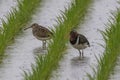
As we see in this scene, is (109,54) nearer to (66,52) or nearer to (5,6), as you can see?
(66,52)

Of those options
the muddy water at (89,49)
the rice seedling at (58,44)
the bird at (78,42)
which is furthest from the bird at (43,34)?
the bird at (78,42)

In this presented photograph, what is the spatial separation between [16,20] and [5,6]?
6.15 ft

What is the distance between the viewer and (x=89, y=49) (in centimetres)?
1023

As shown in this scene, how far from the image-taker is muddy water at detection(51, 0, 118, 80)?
357 inches

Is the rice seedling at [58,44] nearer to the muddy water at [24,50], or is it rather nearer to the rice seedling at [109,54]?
the muddy water at [24,50]

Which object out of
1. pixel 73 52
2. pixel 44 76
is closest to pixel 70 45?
pixel 73 52

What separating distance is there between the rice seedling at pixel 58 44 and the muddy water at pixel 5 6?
1.14m

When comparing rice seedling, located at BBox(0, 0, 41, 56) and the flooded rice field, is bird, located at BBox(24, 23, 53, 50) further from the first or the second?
rice seedling, located at BBox(0, 0, 41, 56)

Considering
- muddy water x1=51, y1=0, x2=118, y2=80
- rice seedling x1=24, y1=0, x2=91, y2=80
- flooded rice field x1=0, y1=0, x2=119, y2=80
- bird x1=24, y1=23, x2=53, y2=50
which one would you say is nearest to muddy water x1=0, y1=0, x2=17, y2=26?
flooded rice field x1=0, y1=0, x2=119, y2=80

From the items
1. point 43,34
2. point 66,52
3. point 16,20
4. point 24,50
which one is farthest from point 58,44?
point 16,20

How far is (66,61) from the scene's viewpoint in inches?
379

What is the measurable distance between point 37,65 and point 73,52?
5.01ft

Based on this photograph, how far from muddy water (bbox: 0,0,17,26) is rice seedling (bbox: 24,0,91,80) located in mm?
1136

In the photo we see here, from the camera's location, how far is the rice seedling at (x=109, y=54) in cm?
854
